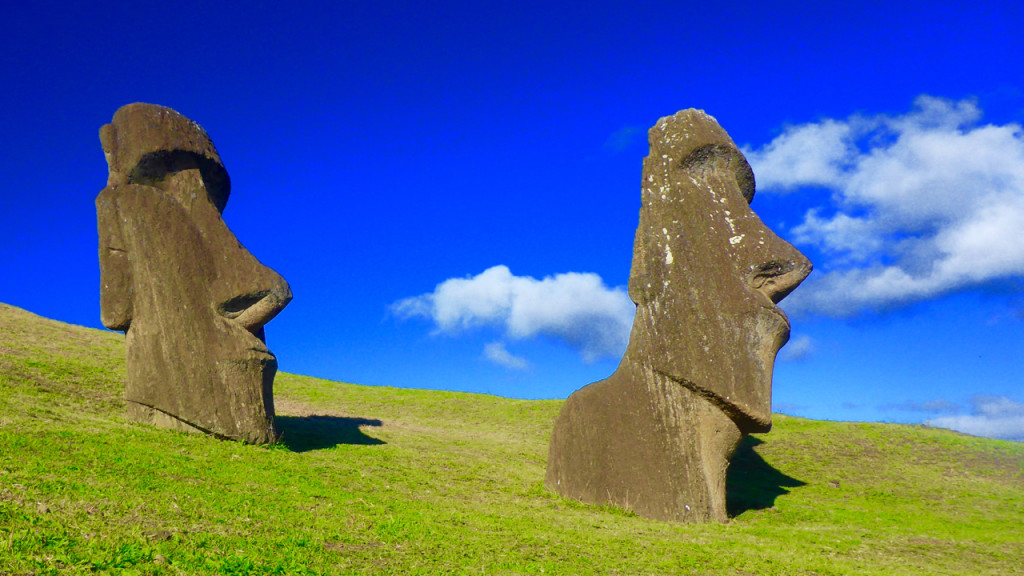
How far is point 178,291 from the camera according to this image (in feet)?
50.2

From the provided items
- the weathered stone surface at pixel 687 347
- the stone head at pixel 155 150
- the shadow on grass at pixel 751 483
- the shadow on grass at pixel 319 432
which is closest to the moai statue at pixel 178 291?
the stone head at pixel 155 150

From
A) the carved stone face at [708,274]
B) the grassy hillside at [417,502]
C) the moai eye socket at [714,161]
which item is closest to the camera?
the grassy hillside at [417,502]

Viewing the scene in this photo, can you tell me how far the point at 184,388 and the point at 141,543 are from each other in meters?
8.44

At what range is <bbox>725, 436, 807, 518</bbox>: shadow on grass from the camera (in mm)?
15398

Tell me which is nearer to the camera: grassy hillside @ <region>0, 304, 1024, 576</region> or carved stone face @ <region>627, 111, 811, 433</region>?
grassy hillside @ <region>0, 304, 1024, 576</region>

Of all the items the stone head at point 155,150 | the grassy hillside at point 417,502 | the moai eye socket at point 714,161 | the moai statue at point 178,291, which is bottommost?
the grassy hillside at point 417,502

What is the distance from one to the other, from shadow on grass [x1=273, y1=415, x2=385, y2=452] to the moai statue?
1.35 m

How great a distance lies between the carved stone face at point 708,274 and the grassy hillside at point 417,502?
267 cm

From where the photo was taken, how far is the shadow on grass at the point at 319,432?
55.6ft

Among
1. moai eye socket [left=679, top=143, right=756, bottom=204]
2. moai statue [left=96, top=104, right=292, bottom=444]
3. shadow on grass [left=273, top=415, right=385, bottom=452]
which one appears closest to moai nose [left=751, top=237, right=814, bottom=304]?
moai eye socket [left=679, top=143, right=756, bottom=204]

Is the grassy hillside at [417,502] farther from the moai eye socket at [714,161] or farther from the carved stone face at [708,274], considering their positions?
the moai eye socket at [714,161]

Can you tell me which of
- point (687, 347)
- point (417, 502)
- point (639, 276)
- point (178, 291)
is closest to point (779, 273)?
point (687, 347)

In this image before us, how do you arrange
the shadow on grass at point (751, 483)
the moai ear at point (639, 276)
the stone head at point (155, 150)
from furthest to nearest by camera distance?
the stone head at point (155, 150) < the shadow on grass at point (751, 483) < the moai ear at point (639, 276)

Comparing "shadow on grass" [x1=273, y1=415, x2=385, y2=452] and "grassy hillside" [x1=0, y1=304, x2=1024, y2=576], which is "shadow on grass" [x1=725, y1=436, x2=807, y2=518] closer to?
"grassy hillside" [x1=0, y1=304, x2=1024, y2=576]
